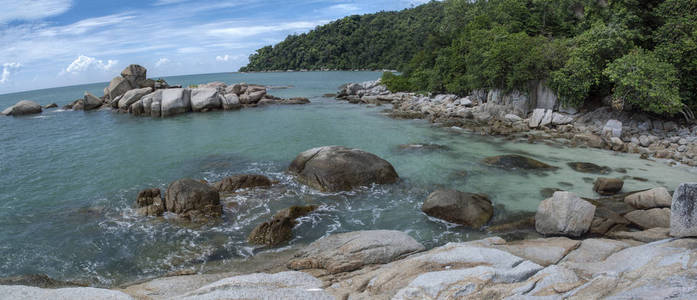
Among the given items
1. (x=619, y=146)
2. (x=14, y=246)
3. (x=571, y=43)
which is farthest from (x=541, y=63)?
(x=14, y=246)

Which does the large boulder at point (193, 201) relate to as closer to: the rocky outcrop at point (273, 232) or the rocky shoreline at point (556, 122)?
the rocky outcrop at point (273, 232)

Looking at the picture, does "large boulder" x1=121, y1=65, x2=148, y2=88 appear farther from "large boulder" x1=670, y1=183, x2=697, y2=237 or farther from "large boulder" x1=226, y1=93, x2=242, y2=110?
"large boulder" x1=670, y1=183, x2=697, y2=237

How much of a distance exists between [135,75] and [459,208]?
45452mm

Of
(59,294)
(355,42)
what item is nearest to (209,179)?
(59,294)

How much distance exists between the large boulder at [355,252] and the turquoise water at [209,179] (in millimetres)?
1737

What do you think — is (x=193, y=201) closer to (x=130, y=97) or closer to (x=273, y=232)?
(x=273, y=232)

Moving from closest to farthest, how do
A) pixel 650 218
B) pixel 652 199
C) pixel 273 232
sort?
pixel 650 218 → pixel 273 232 → pixel 652 199

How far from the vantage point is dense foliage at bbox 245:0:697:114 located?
19906 millimetres

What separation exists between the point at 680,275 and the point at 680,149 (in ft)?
62.7

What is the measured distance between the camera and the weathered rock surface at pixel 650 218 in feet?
32.3

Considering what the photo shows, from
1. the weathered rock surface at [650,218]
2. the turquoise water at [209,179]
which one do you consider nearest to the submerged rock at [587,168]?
the turquoise water at [209,179]

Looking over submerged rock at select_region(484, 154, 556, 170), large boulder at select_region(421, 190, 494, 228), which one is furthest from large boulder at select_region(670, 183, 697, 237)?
submerged rock at select_region(484, 154, 556, 170)

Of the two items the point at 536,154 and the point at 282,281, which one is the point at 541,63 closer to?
the point at 536,154

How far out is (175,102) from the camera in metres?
37.5
